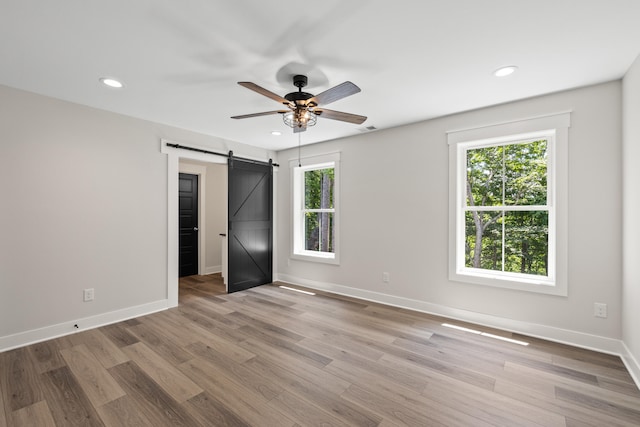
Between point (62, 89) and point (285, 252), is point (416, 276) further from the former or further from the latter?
point (62, 89)

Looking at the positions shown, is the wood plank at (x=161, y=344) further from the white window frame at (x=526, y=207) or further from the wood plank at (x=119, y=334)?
the white window frame at (x=526, y=207)

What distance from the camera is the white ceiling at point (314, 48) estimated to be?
1.72 m

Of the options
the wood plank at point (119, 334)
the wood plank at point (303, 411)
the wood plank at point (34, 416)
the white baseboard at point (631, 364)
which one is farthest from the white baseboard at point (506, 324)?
the wood plank at point (34, 416)

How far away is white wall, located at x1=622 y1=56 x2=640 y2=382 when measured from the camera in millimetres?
2205

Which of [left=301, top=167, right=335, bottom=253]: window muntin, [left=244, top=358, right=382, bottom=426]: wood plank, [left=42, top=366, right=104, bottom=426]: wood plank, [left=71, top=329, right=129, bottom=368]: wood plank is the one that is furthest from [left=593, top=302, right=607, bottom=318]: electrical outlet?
[left=71, top=329, right=129, bottom=368]: wood plank

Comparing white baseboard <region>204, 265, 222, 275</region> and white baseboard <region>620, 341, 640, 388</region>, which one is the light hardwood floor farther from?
white baseboard <region>204, 265, 222, 275</region>

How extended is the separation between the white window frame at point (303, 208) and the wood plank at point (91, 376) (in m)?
3.08

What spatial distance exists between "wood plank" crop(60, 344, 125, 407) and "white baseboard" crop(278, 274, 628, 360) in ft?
9.99

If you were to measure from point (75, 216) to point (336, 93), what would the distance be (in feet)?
10.1

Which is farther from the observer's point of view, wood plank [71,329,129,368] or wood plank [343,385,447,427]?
wood plank [71,329,129,368]

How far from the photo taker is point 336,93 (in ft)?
7.16

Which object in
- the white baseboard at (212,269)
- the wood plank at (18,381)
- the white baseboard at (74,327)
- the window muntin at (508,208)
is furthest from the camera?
the white baseboard at (212,269)

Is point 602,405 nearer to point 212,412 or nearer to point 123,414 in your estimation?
point 212,412

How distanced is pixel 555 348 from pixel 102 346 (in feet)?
14.2
